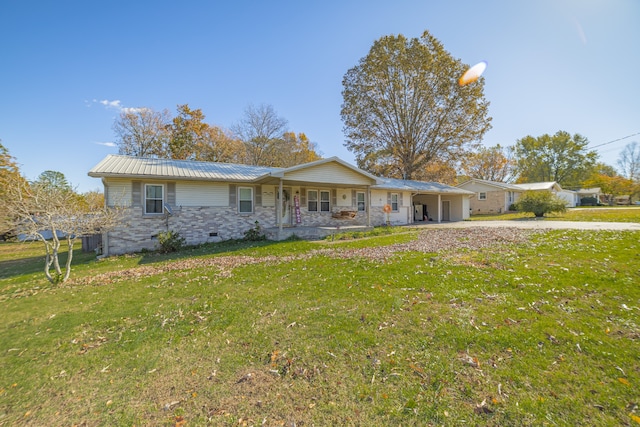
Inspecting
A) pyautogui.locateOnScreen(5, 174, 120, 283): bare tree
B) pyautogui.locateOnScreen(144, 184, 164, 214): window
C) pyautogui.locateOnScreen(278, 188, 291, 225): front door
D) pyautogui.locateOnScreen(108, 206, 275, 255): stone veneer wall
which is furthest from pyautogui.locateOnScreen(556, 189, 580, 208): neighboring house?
pyautogui.locateOnScreen(5, 174, 120, 283): bare tree

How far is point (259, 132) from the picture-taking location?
97.1ft

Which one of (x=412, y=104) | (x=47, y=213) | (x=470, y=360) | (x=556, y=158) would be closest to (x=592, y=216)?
(x=412, y=104)

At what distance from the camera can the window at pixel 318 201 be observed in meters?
15.6

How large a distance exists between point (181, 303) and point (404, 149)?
86.9ft

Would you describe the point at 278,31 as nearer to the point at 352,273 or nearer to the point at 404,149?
the point at 352,273

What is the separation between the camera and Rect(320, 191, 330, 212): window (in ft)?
52.3

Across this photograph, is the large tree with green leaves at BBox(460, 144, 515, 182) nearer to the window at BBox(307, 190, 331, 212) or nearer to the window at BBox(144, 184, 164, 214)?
the window at BBox(307, 190, 331, 212)

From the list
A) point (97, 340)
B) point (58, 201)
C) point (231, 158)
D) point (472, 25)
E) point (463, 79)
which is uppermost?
point (463, 79)

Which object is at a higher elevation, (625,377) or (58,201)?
(58,201)

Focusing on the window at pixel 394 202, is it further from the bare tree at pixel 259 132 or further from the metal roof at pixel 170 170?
the bare tree at pixel 259 132

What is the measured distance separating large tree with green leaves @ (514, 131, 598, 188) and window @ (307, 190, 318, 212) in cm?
5160

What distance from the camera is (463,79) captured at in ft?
80.7

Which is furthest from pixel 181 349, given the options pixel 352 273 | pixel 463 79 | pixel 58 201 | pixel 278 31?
pixel 463 79

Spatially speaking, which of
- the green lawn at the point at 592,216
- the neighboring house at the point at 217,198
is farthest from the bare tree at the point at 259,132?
the green lawn at the point at 592,216
